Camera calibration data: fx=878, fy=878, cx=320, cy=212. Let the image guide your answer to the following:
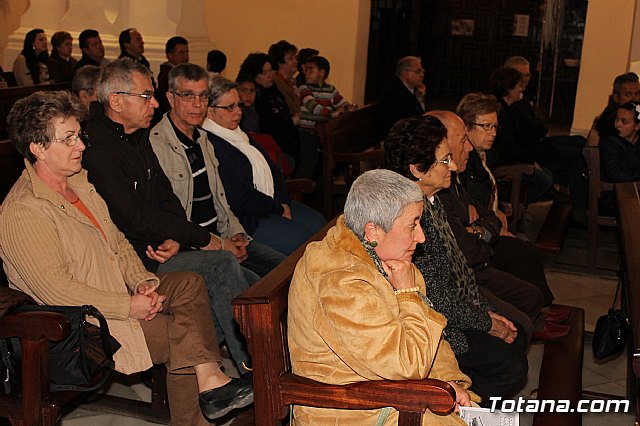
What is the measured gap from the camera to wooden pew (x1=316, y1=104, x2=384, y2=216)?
607 cm

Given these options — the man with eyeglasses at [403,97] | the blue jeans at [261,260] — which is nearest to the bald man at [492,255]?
the blue jeans at [261,260]

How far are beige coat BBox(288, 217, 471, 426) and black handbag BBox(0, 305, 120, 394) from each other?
68 cm

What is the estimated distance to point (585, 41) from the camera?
890cm

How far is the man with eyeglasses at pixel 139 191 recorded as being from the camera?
3570 mm

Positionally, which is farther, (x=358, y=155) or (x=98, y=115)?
(x=358, y=155)

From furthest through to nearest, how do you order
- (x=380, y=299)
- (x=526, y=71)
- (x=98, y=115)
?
(x=526, y=71), (x=98, y=115), (x=380, y=299)

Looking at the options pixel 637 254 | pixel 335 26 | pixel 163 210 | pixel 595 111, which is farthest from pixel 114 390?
pixel 335 26

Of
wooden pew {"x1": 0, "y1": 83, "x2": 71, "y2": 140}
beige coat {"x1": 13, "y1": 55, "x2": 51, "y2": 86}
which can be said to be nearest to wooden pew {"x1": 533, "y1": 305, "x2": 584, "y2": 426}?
wooden pew {"x1": 0, "y1": 83, "x2": 71, "y2": 140}

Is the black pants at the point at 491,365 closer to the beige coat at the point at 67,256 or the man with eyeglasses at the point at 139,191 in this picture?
the man with eyeglasses at the point at 139,191

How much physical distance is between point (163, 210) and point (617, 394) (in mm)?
2284

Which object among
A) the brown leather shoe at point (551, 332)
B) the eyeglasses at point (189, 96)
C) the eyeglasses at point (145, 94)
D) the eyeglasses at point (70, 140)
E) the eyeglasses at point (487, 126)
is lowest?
the brown leather shoe at point (551, 332)

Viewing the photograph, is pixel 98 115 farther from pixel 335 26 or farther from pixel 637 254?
pixel 335 26

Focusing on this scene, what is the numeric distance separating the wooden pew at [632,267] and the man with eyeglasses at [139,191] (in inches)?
59.6

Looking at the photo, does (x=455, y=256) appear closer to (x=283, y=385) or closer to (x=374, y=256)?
(x=374, y=256)
